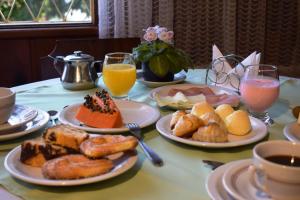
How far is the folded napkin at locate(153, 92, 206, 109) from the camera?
1300mm

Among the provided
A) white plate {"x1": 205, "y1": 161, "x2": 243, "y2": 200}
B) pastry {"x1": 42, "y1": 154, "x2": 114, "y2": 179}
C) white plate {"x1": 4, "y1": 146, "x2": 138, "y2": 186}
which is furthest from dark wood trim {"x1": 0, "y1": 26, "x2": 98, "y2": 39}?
white plate {"x1": 205, "y1": 161, "x2": 243, "y2": 200}

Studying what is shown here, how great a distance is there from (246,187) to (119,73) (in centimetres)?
83

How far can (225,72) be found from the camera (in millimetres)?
1622

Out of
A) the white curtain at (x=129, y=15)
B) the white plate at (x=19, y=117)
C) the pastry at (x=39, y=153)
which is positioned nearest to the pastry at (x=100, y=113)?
the white plate at (x=19, y=117)

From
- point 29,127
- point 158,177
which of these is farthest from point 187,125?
point 29,127

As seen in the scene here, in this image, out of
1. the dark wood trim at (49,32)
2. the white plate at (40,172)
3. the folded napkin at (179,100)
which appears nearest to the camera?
the white plate at (40,172)

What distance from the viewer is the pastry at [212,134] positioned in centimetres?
97

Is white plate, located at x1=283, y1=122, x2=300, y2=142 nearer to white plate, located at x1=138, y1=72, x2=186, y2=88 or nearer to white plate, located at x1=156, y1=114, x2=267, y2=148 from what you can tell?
white plate, located at x1=156, y1=114, x2=267, y2=148

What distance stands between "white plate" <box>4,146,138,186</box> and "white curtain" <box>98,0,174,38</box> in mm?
1888

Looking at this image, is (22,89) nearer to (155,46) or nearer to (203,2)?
(155,46)

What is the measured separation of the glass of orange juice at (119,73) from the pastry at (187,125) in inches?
19.9

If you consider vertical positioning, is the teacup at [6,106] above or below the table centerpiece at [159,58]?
below

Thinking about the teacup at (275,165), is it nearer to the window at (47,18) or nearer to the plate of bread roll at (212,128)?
the plate of bread roll at (212,128)

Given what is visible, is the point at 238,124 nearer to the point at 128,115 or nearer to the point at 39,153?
the point at 128,115
